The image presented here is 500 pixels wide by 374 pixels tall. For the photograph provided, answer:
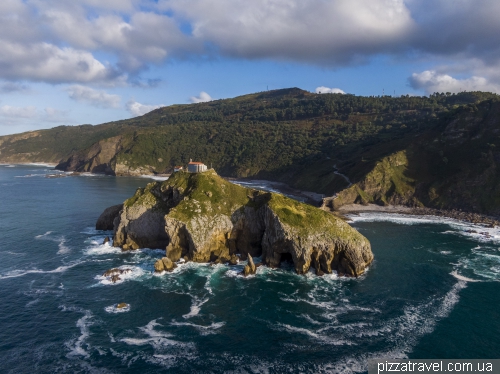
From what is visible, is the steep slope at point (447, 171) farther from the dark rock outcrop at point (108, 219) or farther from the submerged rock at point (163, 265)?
the submerged rock at point (163, 265)

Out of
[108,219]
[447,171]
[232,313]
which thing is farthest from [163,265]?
[447,171]

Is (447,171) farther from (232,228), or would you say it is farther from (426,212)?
(232,228)

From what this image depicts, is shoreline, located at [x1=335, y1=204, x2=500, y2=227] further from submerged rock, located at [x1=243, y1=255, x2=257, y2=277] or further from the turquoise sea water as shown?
submerged rock, located at [x1=243, y1=255, x2=257, y2=277]

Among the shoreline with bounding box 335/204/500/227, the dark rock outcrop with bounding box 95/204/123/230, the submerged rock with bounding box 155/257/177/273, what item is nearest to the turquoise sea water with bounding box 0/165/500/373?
the submerged rock with bounding box 155/257/177/273

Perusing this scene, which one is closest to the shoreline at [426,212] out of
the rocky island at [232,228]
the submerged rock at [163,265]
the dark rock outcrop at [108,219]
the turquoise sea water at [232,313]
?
the turquoise sea water at [232,313]

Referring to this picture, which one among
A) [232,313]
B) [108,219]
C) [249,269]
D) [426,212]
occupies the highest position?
[108,219]

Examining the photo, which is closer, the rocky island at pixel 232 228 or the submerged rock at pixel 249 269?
the submerged rock at pixel 249 269
